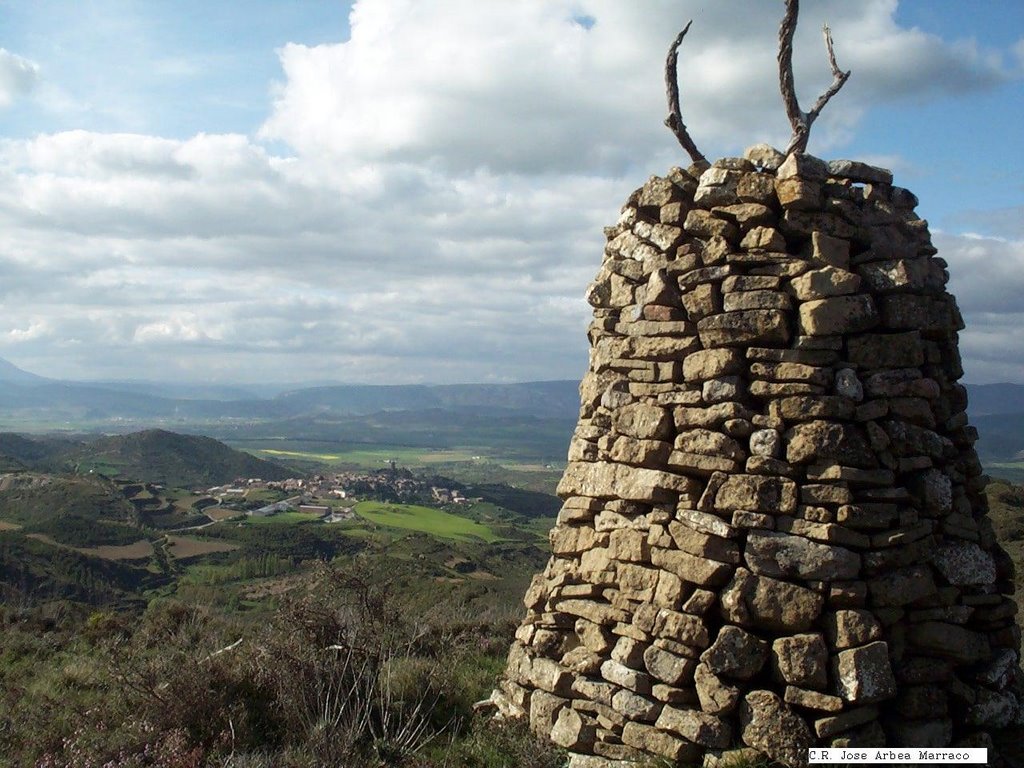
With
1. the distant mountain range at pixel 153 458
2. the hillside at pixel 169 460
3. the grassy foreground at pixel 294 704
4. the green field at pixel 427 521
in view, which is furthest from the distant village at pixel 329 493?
the grassy foreground at pixel 294 704

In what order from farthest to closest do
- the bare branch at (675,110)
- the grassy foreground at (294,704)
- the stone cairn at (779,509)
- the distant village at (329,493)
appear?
the distant village at (329,493)
the bare branch at (675,110)
the grassy foreground at (294,704)
the stone cairn at (779,509)

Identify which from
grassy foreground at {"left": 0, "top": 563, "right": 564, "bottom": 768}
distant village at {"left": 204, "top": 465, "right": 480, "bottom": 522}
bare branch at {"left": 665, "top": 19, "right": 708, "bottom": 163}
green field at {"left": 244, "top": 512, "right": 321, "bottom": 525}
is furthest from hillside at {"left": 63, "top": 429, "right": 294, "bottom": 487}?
bare branch at {"left": 665, "top": 19, "right": 708, "bottom": 163}

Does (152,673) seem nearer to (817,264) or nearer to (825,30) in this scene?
(817,264)

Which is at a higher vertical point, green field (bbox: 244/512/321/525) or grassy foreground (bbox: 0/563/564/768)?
grassy foreground (bbox: 0/563/564/768)

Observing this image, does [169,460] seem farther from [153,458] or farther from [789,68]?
[789,68]

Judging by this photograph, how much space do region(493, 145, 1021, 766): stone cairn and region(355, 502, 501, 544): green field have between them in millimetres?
39991

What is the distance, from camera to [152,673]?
24.5ft

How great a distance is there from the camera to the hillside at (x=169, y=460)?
70.8 meters

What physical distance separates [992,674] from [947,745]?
65cm

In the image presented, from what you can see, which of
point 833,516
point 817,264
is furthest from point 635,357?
point 833,516

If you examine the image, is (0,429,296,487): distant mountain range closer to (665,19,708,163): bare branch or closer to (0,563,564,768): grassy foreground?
(0,563,564,768): grassy foreground

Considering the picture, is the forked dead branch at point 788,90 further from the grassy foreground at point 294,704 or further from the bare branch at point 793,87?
the grassy foreground at point 294,704

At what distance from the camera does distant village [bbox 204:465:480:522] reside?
182ft

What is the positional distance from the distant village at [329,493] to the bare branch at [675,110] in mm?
46298
